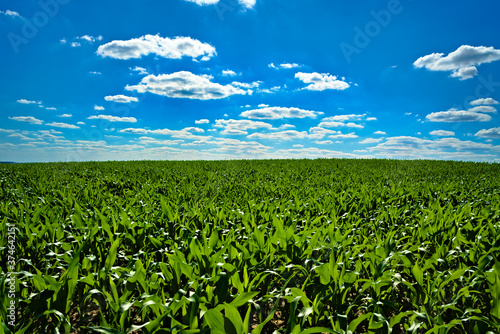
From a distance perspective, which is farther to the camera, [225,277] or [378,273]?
[378,273]

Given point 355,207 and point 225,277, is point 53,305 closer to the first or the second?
point 225,277

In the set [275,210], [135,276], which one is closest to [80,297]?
[135,276]

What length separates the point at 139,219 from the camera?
4891 millimetres

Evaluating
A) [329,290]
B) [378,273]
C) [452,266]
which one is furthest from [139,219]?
[452,266]

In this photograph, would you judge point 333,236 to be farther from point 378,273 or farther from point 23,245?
point 23,245

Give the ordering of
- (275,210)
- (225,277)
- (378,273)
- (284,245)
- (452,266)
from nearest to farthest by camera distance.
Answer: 1. (225,277)
2. (378,273)
3. (284,245)
4. (452,266)
5. (275,210)

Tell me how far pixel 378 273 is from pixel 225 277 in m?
1.52

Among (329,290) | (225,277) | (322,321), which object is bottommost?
(322,321)

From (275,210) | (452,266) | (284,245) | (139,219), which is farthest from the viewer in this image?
(275,210)

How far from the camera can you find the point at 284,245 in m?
3.55

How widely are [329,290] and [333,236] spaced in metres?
1.40

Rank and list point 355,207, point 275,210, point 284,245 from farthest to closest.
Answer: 1. point 355,207
2. point 275,210
3. point 284,245

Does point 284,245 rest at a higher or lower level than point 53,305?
higher

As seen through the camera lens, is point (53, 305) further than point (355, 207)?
No
